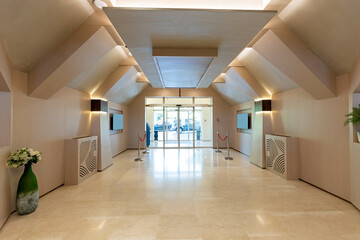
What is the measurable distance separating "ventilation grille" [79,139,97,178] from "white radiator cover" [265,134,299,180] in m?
5.60

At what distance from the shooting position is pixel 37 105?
3.75 meters

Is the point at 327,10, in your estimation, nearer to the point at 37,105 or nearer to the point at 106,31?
the point at 106,31

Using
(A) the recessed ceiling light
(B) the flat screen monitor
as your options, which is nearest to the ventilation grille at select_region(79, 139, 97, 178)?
(B) the flat screen monitor

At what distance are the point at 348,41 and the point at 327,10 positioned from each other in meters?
0.71

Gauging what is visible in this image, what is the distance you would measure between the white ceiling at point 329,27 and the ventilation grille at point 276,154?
2302mm

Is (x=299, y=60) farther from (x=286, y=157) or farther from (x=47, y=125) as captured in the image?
(x=47, y=125)

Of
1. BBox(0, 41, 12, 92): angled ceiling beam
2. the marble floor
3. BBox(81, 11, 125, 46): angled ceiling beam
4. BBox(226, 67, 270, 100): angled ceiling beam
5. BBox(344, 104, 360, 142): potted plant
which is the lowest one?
the marble floor

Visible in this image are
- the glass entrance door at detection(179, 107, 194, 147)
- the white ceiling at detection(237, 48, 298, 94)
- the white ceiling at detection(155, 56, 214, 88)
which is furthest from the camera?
the glass entrance door at detection(179, 107, 194, 147)

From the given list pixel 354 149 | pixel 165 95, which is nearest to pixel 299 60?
pixel 354 149

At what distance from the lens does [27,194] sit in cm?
309

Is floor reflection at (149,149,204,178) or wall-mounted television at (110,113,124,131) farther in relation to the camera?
wall-mounted television at (110,113,124,131)

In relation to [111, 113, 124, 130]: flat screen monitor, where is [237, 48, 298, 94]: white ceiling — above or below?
above

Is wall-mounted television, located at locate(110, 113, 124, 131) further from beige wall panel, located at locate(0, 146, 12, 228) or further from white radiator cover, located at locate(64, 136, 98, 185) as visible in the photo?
beige wall panel, located at locate(0, 146, 12, 228)

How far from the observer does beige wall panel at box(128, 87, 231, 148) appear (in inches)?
396
